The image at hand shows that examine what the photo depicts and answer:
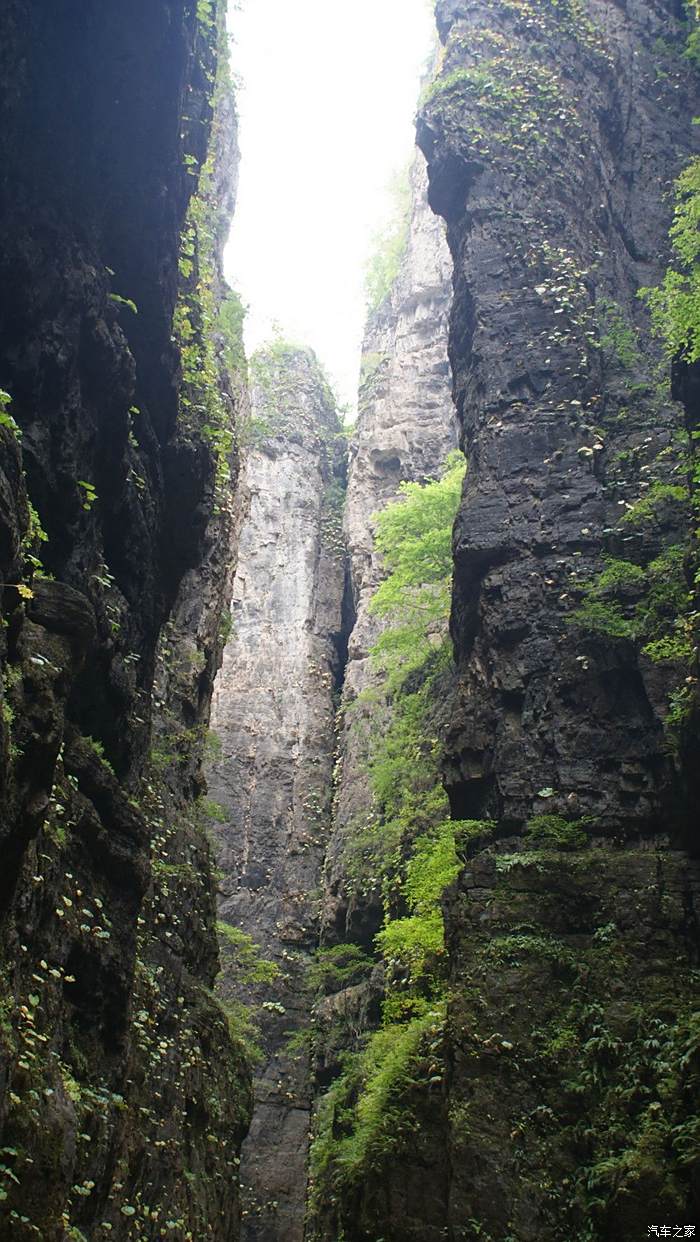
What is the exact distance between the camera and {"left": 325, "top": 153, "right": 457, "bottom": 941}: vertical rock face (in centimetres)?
2516

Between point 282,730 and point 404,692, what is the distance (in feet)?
23.5

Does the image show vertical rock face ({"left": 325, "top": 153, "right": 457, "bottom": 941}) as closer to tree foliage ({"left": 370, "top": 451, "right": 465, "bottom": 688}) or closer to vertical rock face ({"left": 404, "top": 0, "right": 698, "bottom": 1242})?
tree foliage ({"left": 370, "top": 451, "right": 465, "bottom": 688})

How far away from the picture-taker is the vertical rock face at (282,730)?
19.4m

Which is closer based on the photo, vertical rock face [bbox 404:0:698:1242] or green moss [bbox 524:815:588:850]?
vertical rock face [bbox 404:0:698:1242]

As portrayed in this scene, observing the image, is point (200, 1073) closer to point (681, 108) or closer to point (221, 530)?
point (221, 530)

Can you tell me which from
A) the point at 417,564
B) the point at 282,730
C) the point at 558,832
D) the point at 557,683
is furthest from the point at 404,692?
the point at 558,832

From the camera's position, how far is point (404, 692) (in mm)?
19438

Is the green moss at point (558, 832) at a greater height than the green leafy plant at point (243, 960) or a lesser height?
greater

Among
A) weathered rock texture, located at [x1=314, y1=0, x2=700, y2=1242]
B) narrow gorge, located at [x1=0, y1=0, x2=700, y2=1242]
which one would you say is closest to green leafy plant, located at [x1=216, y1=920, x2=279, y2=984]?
narrow gorge, located at [x1=0, y1=0, x2=700, y2=1242]

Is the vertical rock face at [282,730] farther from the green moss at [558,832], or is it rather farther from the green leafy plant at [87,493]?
the green leafy plant at [87,493]

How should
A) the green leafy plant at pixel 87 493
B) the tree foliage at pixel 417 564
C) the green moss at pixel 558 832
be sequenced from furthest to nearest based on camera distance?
the tree foliage at pixel 417 564, the green moss at pixel 558 832, the green leafy plant at pixel 87 493

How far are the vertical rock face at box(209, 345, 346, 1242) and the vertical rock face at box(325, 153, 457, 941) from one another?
4.94 feet

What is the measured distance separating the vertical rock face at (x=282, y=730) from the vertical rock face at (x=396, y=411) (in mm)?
1507

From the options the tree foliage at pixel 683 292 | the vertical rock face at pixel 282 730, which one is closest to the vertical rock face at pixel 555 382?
the tree foliage at pixel 683 292
